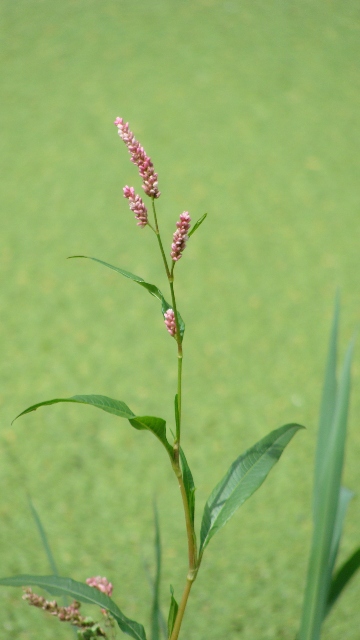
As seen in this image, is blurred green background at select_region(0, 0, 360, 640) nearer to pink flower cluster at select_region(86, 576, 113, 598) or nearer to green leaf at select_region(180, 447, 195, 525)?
pink flower cluster at select_region(86, 576, 113, 598)

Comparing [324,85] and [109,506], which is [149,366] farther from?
[324,85]

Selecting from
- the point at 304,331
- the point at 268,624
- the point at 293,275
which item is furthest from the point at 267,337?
the point at 268,624

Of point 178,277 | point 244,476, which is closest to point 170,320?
point 244,476

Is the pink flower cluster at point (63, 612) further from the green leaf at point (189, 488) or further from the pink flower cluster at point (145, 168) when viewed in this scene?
the pink flower cluster at point (145, 168)

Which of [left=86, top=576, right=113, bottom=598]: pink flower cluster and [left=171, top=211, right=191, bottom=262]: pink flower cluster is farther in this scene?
[left=86, top=576, right=113, bottom=598]: pink flower cluster

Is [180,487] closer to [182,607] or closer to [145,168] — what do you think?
[182,607]

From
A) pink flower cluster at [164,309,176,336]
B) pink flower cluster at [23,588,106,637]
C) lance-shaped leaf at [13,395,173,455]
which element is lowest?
pink flower cluster at [23,588,106,637]

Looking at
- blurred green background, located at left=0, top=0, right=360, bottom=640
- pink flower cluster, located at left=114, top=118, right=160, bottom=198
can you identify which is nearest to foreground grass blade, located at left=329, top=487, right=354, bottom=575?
pink flower cluster, located at left=114, top=118, right=160, bottom=198
